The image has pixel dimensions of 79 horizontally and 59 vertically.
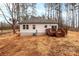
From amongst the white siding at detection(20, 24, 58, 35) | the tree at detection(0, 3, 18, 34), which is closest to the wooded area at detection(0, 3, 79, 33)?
the tree at detection(0, 3, 18, 34)

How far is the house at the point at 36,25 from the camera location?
255cm

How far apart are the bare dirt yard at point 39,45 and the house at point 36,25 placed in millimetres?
95

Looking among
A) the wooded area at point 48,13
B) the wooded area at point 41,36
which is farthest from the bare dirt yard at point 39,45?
the wooded area at point 48,13

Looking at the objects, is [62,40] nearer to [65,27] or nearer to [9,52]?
[65,27]

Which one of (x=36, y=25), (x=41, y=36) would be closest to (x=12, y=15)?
(x=36, y=25)

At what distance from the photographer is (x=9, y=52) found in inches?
102

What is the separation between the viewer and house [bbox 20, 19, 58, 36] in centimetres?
255

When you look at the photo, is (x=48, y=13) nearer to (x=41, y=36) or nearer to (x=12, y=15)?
(x=41, y=36)

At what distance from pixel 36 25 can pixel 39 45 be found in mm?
270

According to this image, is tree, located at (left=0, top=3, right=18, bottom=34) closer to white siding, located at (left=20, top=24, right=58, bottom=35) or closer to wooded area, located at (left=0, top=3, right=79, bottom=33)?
wooded area, located at (left=0, top=3, right=79, bottom=33)

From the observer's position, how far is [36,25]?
2561mm

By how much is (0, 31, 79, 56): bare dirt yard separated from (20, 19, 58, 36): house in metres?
0.09

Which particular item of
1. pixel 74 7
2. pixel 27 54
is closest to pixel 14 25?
pixel 27 54

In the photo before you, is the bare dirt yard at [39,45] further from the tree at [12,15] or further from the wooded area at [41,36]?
the tree at [12,15]
